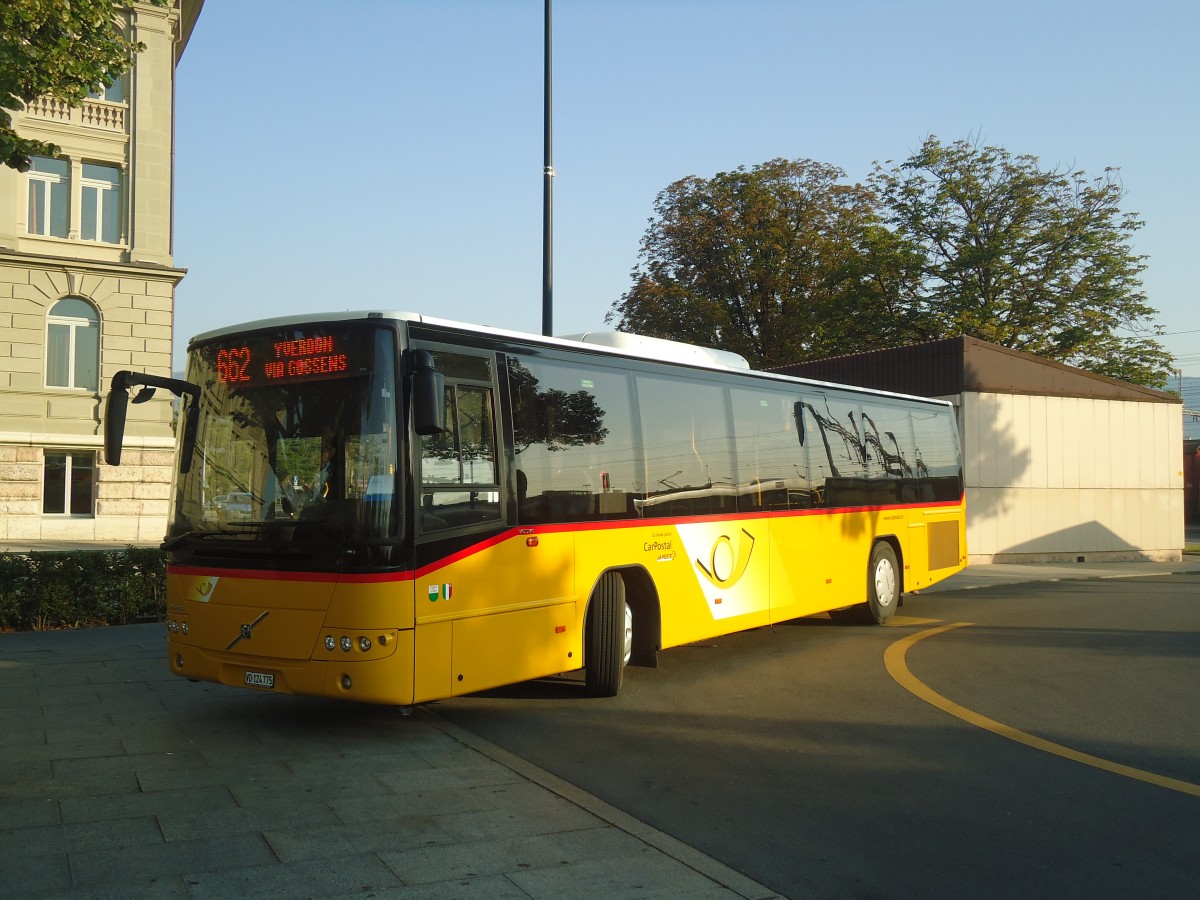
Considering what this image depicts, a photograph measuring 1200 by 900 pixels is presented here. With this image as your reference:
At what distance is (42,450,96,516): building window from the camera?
29906 mm

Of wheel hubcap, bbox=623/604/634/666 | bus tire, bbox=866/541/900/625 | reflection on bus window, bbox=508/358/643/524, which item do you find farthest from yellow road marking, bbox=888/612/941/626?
reflection on bus window, bbox=508/358/643/524

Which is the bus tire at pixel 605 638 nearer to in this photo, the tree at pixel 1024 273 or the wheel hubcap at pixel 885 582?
the wheel hubcap at pixel 885 582

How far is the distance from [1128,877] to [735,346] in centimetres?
3810

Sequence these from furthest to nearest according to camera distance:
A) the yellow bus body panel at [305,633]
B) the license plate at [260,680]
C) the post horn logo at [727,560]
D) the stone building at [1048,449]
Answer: the stone building at [1048,449], the post horn logo at [727,560], the license plate at [260,680], the yellow bus body panel at [305,633]

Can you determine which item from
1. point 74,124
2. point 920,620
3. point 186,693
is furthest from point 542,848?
point 74,124

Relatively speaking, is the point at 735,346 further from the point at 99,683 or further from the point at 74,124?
the point at 99,683

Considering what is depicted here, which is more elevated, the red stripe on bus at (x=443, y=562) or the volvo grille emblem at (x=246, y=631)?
the red stripe on bus at (x=443, y=562)

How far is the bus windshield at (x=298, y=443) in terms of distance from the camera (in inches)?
300

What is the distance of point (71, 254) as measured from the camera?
30.5 meters

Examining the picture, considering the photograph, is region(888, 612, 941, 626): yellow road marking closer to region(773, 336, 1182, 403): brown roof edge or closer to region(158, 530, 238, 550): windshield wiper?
region(158, 530, 238, 550): windshield wiper

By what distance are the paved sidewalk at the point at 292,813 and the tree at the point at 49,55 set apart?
646cm

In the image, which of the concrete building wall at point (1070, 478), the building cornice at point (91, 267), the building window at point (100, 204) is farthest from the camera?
the building window at point (100, 204)

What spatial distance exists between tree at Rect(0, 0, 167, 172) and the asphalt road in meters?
8.03

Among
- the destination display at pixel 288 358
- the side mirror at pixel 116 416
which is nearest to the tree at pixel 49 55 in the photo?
the side mirror at pixel 116 416
